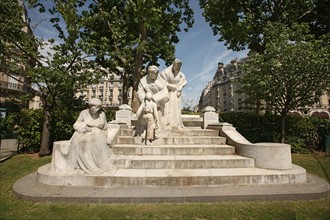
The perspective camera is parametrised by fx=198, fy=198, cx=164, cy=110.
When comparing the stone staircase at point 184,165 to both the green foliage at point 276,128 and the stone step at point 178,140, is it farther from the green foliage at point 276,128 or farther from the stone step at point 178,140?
the green foliage at point 276,128

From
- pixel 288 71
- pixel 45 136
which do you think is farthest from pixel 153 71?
pixel 288 71

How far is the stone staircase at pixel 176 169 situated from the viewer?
4.28 metres

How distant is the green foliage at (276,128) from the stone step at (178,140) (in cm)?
379

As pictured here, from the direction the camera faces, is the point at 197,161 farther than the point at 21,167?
No

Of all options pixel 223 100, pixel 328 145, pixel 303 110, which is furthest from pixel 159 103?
pixel 223 100

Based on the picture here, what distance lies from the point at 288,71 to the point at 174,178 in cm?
751

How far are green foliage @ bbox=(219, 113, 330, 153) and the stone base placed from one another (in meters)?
6.07

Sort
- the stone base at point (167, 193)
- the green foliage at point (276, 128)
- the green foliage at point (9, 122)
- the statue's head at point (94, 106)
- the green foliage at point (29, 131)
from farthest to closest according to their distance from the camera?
the green foliage at point (276, 128)
the green foliage at point (9, 122)
the green foliage at point (29, 131)
the statue's head at point (94, 106)
the stone base at point (167, 193)

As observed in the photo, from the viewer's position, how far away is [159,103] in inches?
268

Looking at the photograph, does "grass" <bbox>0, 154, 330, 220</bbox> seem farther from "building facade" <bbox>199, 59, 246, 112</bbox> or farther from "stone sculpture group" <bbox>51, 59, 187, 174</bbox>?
"building facade" <bbox>199, 59, 246, 112</bbox>

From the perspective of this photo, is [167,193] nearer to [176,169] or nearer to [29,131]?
[176,169]

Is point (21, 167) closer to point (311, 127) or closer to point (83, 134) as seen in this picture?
point (83, 134)

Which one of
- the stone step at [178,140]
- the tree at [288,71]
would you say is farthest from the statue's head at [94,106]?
the tree at [288,71]

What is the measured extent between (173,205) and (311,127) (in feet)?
32.4
